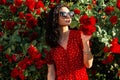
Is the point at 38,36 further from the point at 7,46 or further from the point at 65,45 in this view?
the point at 65,45

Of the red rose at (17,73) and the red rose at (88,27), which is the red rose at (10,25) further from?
the red rose at (88,27)

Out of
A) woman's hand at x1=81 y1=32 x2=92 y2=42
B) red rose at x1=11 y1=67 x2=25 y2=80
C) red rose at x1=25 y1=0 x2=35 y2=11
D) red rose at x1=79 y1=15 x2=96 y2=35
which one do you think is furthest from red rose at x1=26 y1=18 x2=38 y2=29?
red rose at x1=79 y1=15 x2=96 y2=35

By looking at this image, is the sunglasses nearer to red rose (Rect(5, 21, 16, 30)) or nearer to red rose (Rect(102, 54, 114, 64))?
red rose (Rect(102, 54, 114, 64))

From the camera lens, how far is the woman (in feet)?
12.9

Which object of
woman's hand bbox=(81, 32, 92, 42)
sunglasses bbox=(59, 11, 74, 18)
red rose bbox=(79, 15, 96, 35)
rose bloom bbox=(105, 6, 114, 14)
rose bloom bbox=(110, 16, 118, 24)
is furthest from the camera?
rose bloom bbox=(105, 6, 114, 14)

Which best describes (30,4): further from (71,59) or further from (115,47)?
(115,47)

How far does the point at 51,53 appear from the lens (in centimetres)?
405

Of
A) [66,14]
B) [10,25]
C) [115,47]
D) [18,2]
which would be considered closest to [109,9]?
[115,47]

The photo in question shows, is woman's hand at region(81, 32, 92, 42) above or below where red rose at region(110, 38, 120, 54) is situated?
above

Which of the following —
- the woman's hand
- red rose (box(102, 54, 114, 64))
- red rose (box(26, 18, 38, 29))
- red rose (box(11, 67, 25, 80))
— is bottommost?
red rose (box(11, 67, 25, 80))

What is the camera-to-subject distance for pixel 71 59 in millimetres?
3955

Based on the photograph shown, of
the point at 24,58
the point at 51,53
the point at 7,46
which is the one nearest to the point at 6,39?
the point at 7,46

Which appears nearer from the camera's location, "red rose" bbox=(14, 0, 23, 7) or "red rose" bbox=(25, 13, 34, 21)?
"red rose" bbox=(25, 13, 34, 21)

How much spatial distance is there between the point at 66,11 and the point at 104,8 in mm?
1067
